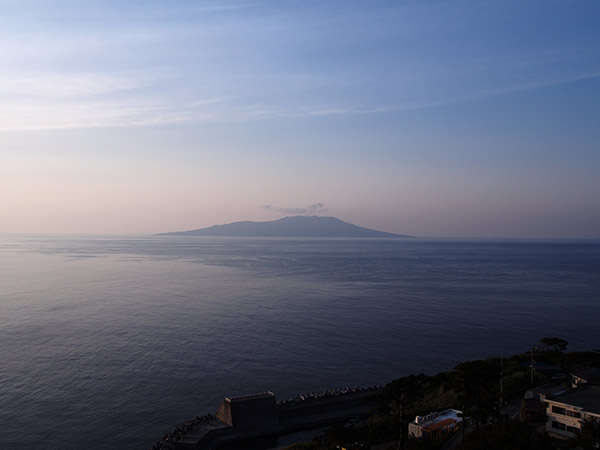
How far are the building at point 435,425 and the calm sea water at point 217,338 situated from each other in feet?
29.8

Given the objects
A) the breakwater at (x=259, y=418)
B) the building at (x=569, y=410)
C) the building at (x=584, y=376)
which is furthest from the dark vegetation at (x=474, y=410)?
the building at (x=569, y=410)

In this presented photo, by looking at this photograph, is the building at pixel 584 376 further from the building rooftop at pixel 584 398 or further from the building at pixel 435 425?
the building at pixel 435 425

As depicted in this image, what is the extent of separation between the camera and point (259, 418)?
944 inches

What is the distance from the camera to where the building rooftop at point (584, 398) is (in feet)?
55.0

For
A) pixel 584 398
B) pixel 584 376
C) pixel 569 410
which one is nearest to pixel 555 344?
pixel 584 376

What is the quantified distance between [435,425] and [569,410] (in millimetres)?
5640

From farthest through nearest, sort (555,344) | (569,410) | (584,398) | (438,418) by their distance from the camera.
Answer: (555,344)
(438,418)
(584,398)
(569,410)

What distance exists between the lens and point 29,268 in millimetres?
108062

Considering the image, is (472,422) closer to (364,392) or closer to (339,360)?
(364,392)

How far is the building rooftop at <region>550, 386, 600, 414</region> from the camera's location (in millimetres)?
16764

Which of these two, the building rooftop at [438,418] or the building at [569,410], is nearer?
the building at [569,410]

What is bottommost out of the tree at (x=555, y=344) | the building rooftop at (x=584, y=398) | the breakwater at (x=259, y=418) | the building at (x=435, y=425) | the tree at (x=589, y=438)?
the breakwater at (x=259, y=418)

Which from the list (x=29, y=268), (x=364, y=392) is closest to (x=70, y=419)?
(x=364, y=392)

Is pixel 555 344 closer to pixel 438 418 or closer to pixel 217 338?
pixel 438 418
